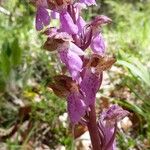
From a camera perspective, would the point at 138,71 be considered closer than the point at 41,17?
No

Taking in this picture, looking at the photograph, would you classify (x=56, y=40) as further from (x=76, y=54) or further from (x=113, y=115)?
(x=113, y=115)

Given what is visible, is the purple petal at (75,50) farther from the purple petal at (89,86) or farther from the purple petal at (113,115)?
the purple petal at (113,115)

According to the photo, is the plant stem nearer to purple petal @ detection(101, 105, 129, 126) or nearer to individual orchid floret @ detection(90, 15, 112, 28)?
purple petal @ detection(101, 105, 129, 126)

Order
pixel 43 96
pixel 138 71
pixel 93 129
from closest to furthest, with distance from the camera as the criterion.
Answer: pixel 93 129 → pixel 138 71 → pixel 43 96

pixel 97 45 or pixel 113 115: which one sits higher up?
pixel 97 45

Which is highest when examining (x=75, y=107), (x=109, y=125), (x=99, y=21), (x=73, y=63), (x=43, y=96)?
(x=99, y=21)

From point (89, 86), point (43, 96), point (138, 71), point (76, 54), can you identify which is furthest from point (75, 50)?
point (43, 96)

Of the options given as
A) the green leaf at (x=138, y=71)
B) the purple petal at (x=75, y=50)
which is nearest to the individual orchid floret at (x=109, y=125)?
the purple petal at (x=75, y=50)
